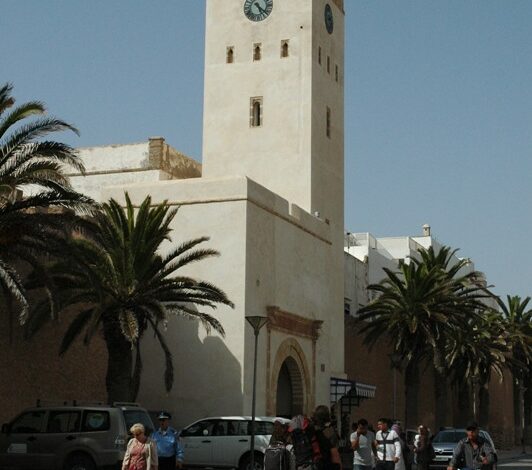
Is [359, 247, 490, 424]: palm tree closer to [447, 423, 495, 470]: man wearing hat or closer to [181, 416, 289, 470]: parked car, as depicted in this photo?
[181, 416, 289, 470]: parked car

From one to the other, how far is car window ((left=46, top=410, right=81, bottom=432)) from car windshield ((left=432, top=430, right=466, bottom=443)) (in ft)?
48.0

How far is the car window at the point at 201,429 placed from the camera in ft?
81.0

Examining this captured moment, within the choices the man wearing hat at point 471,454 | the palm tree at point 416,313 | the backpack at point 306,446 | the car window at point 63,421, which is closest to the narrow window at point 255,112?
the palm tree at point 416,313

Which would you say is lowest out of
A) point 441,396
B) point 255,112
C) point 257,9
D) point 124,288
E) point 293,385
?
point 293,385

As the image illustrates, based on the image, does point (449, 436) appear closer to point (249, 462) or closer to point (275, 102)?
point (249, 462)

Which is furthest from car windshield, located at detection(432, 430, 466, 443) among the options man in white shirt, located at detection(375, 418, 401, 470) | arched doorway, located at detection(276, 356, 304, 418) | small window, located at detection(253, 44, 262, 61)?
small window, located at detection(253, 44, 262, 61)

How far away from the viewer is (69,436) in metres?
20.2

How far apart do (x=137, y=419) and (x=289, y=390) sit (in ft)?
49.7

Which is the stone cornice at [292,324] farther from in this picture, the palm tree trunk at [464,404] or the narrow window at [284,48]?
the palm tree trunk at [464,404]

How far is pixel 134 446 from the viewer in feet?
45.1

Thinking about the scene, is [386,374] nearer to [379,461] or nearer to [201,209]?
[201,209]

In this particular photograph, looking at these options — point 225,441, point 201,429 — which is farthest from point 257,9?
point 225,441

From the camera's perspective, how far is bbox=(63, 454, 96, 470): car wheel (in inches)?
785

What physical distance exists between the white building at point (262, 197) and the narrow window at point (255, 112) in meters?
0.05
